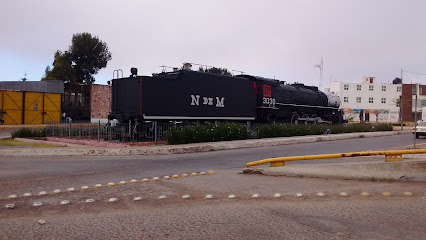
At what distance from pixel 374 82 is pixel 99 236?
9053cm

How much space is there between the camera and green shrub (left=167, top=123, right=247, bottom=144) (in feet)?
55.5

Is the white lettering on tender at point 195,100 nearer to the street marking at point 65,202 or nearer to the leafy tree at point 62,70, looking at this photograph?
the street marking at point 65,202

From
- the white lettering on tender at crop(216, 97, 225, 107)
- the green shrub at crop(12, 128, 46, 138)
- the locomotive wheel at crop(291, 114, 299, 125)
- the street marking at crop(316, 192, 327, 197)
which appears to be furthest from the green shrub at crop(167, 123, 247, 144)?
the street marking at crop(316, 192, 327, 197)

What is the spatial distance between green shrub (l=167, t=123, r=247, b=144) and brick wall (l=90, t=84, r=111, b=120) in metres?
24.8

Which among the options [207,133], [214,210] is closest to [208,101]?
[207,133]

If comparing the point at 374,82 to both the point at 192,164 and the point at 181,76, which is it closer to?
the point at 181,76

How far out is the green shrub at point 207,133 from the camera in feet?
55.5

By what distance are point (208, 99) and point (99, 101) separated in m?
23.8

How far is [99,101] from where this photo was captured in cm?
4162

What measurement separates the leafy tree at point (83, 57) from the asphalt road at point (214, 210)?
54.2m

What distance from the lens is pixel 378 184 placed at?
24.0ft

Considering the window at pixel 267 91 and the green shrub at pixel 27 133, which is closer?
the green shrub at pixel 27 133

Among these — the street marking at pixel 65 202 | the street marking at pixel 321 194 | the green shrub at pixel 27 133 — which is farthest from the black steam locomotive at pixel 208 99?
the street marking at pixel 321 194

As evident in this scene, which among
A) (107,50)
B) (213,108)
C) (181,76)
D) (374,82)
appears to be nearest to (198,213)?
(181,76)
